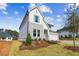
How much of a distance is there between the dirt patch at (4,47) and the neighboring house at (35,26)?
278mm

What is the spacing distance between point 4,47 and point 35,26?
72 centimetres

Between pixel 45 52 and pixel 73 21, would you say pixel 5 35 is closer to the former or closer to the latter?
pixel 45 52

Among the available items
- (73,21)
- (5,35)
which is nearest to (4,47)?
(5,35)

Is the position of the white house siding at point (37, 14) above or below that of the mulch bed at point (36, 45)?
above

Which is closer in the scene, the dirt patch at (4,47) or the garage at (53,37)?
the dirt patch at (4,47)

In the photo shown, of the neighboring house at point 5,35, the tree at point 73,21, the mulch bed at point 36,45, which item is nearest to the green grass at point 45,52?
the mulch bed at point 36,45

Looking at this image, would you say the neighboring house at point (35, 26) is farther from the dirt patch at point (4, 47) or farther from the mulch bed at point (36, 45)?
the dirt patch at point (4, 47)

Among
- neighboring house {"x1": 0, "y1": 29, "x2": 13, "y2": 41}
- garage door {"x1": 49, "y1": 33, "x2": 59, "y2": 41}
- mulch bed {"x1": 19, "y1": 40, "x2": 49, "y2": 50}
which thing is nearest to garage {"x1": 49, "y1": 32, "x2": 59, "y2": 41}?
garage door {"x1": 49, "y1": 33, "x2": 59, "y2": 41}

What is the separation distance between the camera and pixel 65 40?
3945 millimetres

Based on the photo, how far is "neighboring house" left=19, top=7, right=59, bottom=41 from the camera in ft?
12.7

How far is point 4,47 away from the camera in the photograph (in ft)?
12.7

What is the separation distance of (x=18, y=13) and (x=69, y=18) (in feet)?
3.19

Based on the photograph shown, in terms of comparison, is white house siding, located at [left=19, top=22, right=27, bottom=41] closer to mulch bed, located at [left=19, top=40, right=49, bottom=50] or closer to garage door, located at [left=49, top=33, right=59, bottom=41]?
mulch bed, located at [left=19, top=40, right=49, bottom=50]

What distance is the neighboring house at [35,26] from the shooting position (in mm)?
3881
